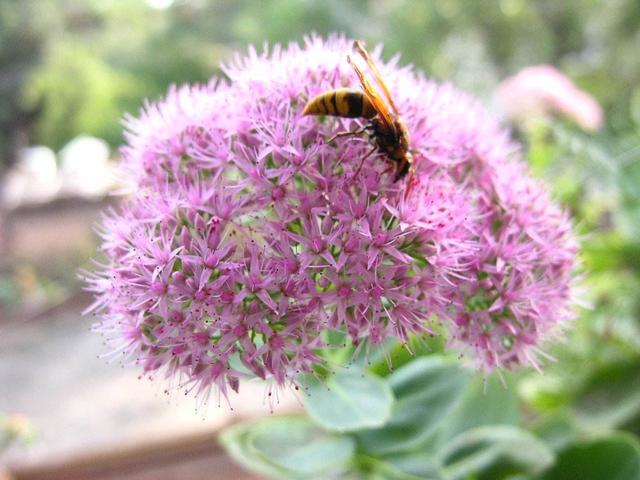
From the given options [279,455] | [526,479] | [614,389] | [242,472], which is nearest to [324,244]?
[279,455]

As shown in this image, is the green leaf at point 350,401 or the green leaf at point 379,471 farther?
Answer: the green leaf at point 379,471

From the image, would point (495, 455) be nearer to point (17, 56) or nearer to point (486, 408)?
point (486, 408)

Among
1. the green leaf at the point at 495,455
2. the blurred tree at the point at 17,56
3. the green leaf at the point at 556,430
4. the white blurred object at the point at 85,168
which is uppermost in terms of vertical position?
the blurred tree at the point at 17,56

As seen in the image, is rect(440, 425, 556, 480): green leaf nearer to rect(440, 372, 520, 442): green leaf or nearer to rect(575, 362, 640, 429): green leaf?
rect(440, 372, 520, 442): green leaf

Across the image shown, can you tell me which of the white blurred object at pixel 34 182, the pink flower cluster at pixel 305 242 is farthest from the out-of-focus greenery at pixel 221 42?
the pink flower cluster at pixel 305 242

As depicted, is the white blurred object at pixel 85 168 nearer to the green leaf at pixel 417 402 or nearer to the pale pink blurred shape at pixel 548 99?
the pale pink blurred shape at pixel 548 99

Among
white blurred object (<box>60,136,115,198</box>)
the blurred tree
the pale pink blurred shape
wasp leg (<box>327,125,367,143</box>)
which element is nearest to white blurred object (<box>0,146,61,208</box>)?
white blurred object (<box>60,136,115,198</box>)

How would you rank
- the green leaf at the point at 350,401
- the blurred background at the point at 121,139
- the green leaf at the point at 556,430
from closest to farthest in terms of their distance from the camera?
the green leaf at the point at 350,401, the green leaf at the point at 556,430, the blurred background at the point at 121,139
